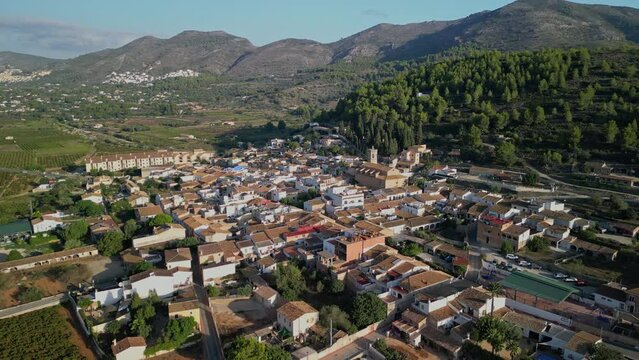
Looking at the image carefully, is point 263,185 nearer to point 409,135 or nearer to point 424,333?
point 409,135

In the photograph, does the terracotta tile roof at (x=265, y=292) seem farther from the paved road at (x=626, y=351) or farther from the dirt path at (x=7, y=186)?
the dirt path at (x=7, y=186)

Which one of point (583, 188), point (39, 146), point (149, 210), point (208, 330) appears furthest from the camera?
point (39, 146)

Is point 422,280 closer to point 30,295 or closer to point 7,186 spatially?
point 30,295

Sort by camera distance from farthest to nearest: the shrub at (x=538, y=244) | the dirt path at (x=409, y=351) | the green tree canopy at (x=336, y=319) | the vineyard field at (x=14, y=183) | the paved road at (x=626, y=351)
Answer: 1. the vineyard field at (x=14, y=183)
2. the shrub at (x=538, y=244)
3. the green tree canopy at (x=336, y=319)
4. the dirt path at (x=409, y=351)
5. the paved road at (x=626, y=351)

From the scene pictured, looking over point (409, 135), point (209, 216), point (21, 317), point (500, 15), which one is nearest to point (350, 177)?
point (409, 135)

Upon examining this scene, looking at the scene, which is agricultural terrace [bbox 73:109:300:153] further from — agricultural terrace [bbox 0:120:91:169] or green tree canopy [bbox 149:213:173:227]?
green tree canopy [bbox 149:213:173:227]

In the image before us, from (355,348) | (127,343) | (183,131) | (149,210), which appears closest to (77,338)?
(127,343)

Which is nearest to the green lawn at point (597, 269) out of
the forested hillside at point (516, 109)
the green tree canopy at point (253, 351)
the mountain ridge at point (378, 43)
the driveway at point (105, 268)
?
the green tree canopy at point (253, 351)

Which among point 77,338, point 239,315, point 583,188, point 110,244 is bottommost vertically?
point 77,338

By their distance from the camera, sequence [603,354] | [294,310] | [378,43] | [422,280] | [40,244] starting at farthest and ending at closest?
[378,43] → [40,244] → [422,280] → [294,310] → [603,354]
